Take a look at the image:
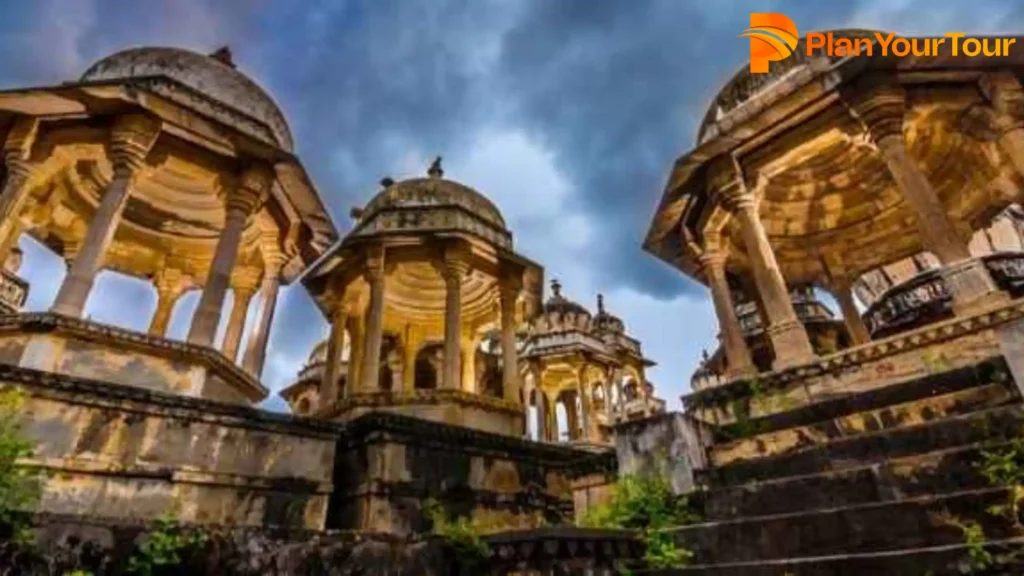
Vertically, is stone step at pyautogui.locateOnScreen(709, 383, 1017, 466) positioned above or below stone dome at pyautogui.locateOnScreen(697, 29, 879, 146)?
below

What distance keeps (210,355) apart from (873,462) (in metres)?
9.33

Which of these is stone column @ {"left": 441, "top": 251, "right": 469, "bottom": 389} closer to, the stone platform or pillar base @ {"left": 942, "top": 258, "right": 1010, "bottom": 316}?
the stone platform

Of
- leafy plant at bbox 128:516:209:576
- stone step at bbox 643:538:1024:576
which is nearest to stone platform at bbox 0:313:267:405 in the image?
leafy plant at bbox 128:516:209:576

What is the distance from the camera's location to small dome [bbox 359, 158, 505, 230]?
15453mm

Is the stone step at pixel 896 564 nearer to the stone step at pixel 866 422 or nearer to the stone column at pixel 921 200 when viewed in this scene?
the stone step at pixel 866 422

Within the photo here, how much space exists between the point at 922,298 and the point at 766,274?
32.3 ft

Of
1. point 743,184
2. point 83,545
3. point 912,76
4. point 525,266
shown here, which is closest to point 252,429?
point 83,545

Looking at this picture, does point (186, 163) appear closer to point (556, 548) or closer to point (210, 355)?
point (210, 355)

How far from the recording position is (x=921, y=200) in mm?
9562

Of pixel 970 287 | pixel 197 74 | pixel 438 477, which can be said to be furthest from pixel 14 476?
pixel 970 287

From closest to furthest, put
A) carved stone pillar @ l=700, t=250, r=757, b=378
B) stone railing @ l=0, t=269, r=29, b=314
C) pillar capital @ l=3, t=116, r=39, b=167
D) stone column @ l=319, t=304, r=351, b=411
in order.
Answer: pillar capital @ l=3, t=116, r=39, b=167, carved stone pillar @ l=700, t=250, r=757, b=378, stone column @ l=319, t=304, r=351, b=411, stone railing @ l=0, t=269, r=29, b=314

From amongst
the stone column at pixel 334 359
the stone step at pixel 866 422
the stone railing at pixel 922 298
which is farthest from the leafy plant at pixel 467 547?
the stone railing at pixel 922 298

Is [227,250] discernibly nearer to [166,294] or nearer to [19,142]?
[19,142]

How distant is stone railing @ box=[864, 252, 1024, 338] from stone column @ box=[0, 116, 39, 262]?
2137cm
